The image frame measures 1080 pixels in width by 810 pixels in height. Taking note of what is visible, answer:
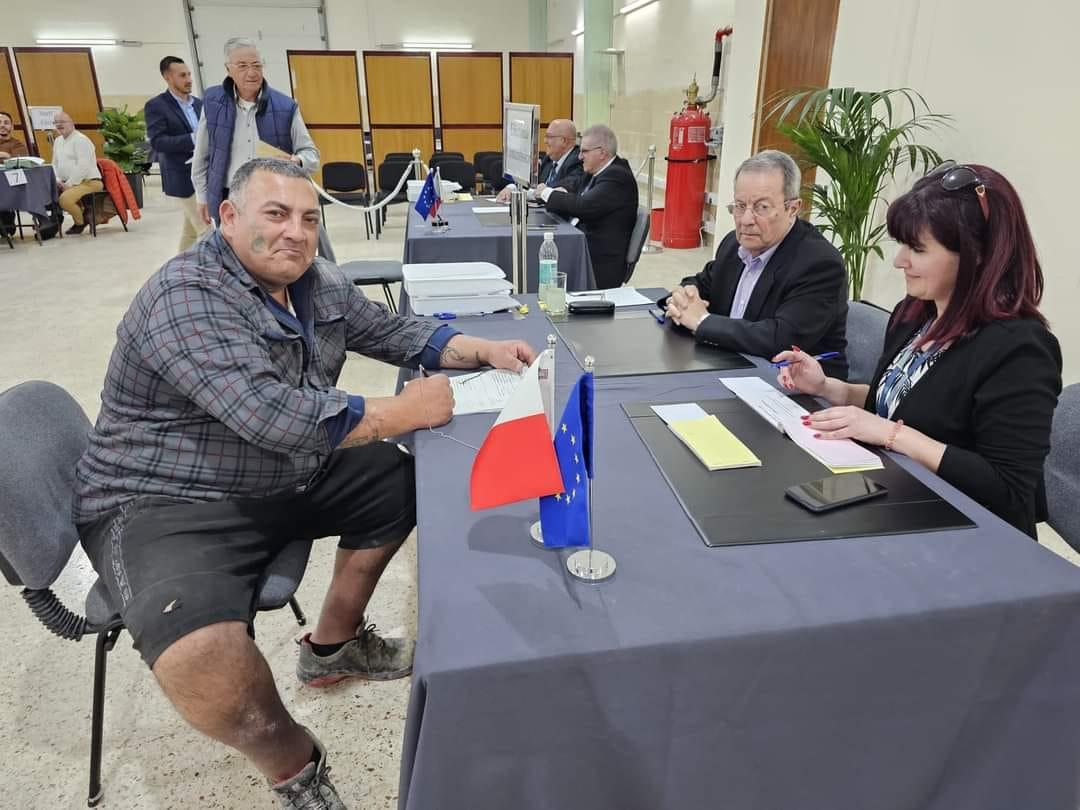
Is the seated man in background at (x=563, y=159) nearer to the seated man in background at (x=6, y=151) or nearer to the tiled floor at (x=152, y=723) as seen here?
the tiled floor at (x=152, y=723)

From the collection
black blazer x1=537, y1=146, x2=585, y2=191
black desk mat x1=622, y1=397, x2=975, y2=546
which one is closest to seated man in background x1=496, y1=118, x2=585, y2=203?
black blazer x1=537, y1=146, x2=585, y2=191

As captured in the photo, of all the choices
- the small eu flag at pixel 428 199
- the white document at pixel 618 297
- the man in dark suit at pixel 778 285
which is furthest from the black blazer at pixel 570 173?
the man in dark suit at pixel 778 285

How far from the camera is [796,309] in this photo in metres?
1.77

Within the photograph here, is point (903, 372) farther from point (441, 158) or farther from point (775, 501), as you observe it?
point (441, 158)

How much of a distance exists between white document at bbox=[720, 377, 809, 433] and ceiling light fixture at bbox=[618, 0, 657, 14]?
7.00 m

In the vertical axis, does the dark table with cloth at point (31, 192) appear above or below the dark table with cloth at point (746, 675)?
above

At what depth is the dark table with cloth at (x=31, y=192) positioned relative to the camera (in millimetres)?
6336

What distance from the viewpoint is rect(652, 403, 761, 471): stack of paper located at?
3.82 feet

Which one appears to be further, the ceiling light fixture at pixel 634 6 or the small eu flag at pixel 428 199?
the ceiling light fixture at pixel 634 6

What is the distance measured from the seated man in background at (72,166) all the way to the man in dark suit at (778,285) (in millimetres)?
7435

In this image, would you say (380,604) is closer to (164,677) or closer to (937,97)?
(164,677)

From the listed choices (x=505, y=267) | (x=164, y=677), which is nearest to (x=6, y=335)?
(x=505, y=267)

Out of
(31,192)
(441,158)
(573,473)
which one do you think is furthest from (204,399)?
(441,158)

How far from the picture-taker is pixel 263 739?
1154mm
